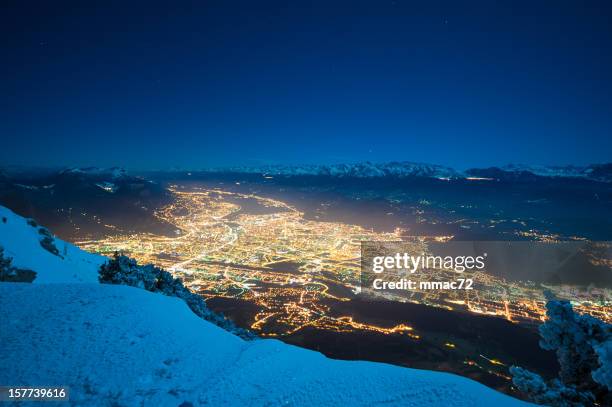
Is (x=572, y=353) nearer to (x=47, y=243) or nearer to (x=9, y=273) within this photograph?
(x=9, y=273)

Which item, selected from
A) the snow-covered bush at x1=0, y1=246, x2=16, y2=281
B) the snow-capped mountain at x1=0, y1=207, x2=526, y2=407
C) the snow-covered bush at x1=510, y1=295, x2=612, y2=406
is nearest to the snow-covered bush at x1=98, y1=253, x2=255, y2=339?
the snow-covered bush at x1=0, y1=246, x2=16, y2=281

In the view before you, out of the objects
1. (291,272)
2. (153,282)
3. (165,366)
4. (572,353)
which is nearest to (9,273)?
(153,282)

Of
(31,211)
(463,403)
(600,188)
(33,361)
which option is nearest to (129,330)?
(33,361)

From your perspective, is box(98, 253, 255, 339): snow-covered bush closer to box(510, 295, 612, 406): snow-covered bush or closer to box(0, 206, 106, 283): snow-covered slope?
box(0, 206, 106, 283): snow-covered slope

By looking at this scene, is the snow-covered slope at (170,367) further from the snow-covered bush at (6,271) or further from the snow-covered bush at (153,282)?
the snow-covered bush at (6,271)

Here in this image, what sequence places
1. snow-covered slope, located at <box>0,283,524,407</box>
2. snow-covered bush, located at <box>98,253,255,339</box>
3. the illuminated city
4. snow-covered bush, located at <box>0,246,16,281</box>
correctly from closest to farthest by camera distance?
snow-covered slope, located at <box>0,283,524,407</box> → snow-covered bush, located at <box>0,246,16,281</box> → snow-covered bush, located at <box>98,253,255,339</box> → the illuminated city

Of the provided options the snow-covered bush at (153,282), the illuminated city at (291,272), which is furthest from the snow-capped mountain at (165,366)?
the illuminated city at (291,272)

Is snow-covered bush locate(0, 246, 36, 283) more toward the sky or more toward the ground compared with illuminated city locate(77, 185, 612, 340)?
more toward the sky
